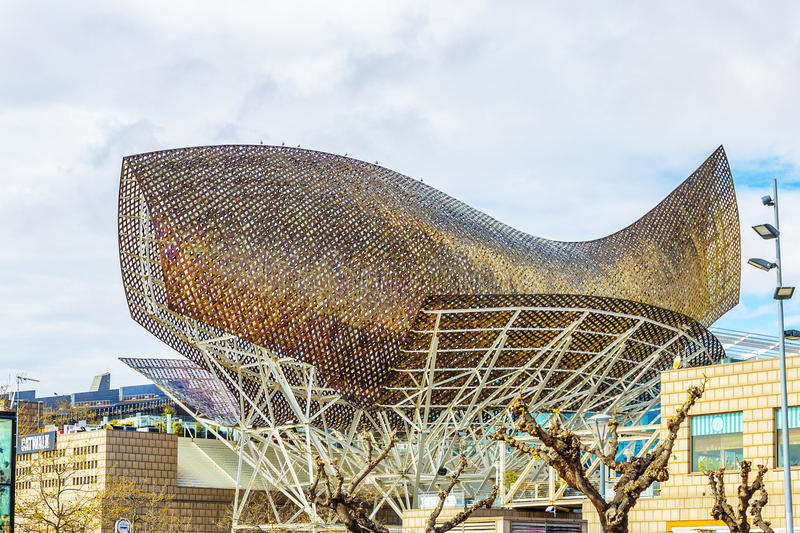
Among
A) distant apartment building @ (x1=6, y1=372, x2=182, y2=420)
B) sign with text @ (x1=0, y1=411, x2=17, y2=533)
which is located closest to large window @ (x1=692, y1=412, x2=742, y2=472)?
sign with text @ (x1=0, y1=411, x2=17, y2=533)

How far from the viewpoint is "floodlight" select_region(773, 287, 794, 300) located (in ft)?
80.5

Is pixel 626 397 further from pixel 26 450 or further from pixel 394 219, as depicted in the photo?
pixel 26 450

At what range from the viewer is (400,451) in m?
55.3

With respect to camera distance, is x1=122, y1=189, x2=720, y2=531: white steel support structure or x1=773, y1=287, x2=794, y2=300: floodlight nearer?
x1=773, y1=287, x2=794, y2=300: floodlight

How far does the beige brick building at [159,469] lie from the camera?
5972 cm

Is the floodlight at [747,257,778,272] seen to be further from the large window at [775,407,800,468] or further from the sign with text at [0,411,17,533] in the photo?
the sign with text at [0,411,17,533]

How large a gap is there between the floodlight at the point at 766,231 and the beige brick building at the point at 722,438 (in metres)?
7.35

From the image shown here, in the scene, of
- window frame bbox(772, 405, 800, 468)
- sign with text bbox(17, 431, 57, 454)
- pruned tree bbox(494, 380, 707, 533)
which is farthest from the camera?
Answer: sign with text bbox(17, 431, 57, 454)

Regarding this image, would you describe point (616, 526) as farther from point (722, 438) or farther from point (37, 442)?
point (37, 442)

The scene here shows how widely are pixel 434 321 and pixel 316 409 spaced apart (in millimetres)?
8771

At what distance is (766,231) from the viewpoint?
24531 millimetres

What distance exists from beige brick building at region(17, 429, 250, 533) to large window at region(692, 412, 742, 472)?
34.6 m

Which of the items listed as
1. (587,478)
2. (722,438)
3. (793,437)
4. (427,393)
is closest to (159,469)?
(427,393)

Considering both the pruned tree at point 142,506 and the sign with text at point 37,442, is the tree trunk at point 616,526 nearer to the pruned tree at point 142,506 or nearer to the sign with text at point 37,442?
the pruned tree at point 142,506
